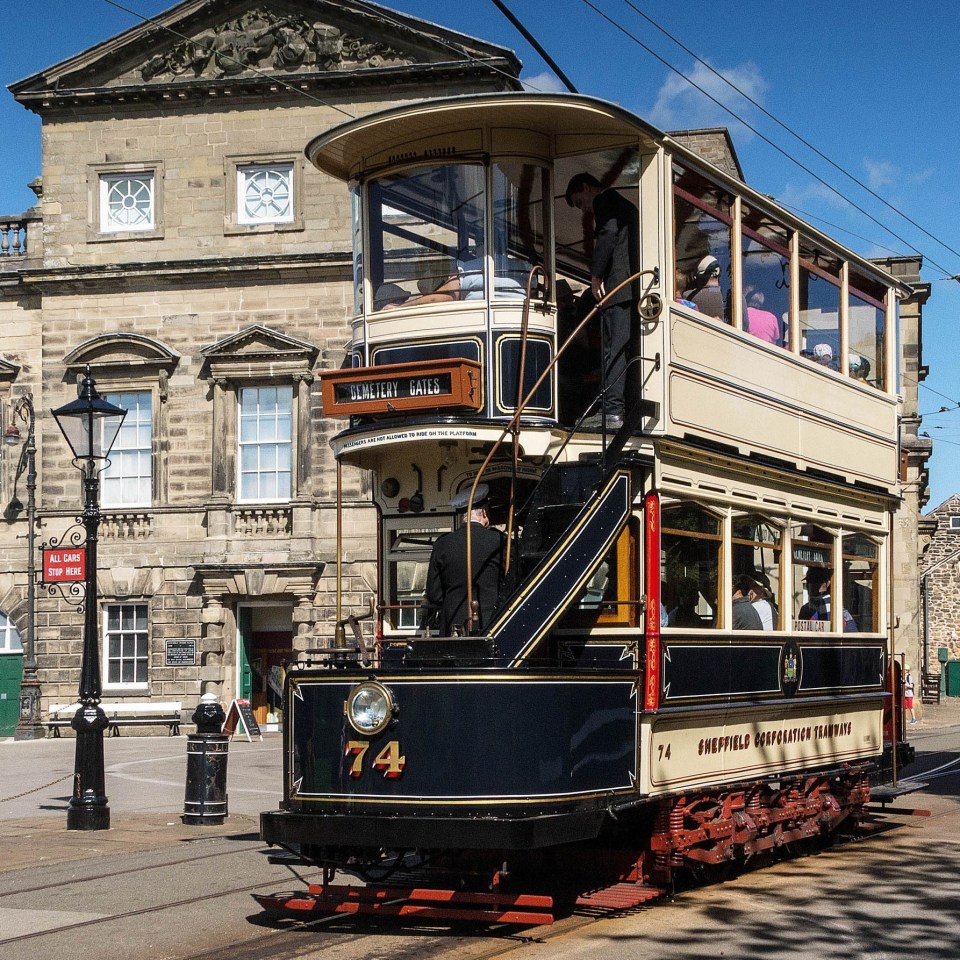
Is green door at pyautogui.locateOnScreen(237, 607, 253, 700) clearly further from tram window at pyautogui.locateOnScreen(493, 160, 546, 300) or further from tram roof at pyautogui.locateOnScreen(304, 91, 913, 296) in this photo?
tram window at pyautogui.locateOnScreen(493, 160, 546, 300)

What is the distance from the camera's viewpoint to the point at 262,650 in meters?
31.8

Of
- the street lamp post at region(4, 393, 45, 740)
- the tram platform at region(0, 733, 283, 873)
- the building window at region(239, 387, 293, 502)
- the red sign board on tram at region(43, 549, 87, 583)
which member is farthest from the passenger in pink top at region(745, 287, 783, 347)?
the street lamp post at region(4, 393, 45, 740)

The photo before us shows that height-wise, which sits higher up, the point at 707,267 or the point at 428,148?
the point at 428,148

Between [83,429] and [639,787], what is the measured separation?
8542 mm

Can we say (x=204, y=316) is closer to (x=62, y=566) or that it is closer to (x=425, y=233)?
(x=62, y=566)

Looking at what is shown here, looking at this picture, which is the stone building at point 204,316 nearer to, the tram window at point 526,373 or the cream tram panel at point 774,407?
the cream tram panel at point 774,407

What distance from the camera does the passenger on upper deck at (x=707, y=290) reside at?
11.2m

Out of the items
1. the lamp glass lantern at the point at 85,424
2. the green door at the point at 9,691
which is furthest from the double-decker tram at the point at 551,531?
the green door at the point at 9,691

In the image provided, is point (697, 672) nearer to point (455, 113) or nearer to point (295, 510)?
point (455, 113)

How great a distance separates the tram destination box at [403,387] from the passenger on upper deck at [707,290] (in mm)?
1999

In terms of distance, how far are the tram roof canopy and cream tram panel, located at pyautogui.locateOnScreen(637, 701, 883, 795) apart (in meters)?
3.78

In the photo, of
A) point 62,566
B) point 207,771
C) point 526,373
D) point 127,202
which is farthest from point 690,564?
point 127,202

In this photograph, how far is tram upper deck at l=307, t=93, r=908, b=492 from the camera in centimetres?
1014

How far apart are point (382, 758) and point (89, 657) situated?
809 cm
